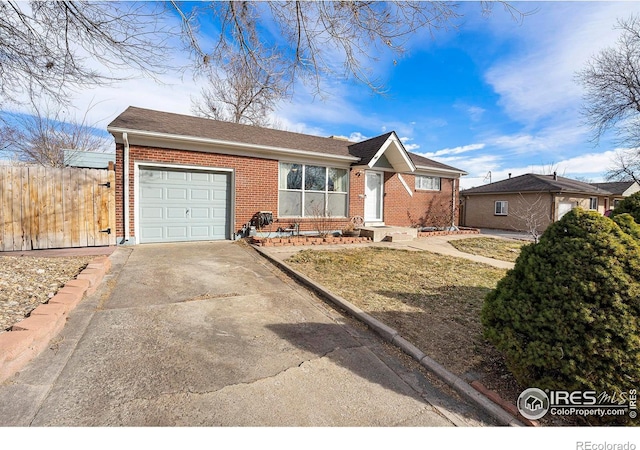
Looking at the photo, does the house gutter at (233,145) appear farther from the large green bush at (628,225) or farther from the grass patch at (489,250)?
the large green bush at (628,225)

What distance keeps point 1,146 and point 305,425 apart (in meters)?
18.3

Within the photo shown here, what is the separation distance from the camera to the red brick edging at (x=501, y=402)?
2068mm

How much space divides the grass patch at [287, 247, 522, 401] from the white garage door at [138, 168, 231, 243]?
3572 millimetres

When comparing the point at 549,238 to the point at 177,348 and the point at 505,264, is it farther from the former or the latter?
the point at 505,264

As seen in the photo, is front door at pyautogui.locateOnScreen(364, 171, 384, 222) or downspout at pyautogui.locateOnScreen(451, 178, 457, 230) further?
downspout at pyautogui.locateOnScreen(451, 178, 457, 230)

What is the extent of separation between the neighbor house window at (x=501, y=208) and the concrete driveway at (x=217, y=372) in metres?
22.3

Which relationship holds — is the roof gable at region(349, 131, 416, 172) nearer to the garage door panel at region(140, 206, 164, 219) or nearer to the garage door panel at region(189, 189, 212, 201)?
the garage door panel at region(189, 189, 212, 201)

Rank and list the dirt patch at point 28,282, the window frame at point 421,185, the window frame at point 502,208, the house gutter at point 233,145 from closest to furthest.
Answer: the dirt patch at point 28,282
the house gutter at point 233,145
the window frame at point 421,185
the window frame at point 502,208

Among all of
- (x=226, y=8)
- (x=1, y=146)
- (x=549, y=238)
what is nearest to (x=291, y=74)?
(x=226, y=8)

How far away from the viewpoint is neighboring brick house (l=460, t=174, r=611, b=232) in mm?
19094

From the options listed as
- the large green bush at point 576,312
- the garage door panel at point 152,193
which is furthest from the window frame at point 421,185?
the large green bush at point 576,312

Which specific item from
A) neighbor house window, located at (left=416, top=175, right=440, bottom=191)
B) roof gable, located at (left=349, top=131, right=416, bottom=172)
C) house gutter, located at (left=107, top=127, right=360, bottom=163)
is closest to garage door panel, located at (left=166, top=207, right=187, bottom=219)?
house gutter, located at (left=107, top=127, right=360, bottom=163)

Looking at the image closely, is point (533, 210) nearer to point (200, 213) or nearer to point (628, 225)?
point (628, 225)

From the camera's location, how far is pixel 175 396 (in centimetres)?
216
